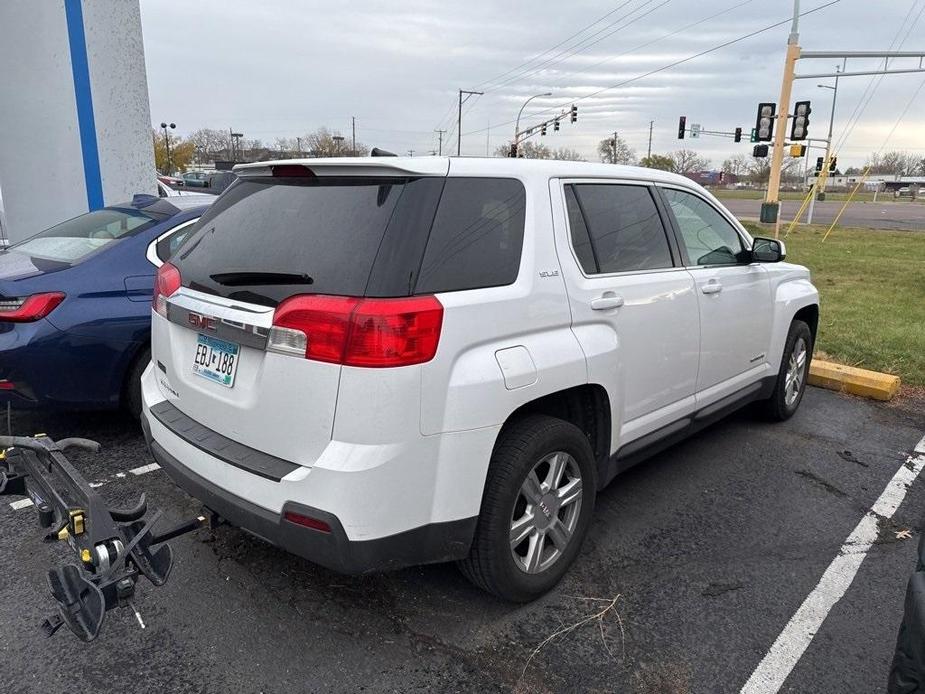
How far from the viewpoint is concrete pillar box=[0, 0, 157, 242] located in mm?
7789

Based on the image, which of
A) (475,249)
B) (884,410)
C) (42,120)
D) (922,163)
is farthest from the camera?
(922,163)

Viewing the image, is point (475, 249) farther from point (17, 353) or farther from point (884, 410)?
point (884, 410)

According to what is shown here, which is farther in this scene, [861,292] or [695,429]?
[861,292]

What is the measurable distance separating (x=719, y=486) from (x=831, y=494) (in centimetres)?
66

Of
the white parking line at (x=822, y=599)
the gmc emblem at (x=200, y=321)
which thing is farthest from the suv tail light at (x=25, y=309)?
the white parking line at (x=822, y=599)

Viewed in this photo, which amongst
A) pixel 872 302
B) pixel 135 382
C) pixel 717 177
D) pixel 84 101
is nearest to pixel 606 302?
pixel 135 382

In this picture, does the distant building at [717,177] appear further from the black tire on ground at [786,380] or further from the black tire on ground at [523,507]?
the black tire on ground at [523,507]

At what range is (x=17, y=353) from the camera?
3.92 meters

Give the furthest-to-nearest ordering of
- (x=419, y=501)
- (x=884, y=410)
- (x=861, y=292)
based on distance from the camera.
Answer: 1. (x=861, y=292)
2. (x=884, y=410)
3. (x=419, y=501)

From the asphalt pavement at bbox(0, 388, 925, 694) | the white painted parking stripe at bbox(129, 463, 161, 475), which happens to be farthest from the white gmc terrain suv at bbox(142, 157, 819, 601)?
the white painted parking stripe at bbox(129, 463, 161, 475)

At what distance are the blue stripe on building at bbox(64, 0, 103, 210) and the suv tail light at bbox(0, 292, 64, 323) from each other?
16.2 ft

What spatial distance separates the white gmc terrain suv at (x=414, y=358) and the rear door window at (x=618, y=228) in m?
0.02

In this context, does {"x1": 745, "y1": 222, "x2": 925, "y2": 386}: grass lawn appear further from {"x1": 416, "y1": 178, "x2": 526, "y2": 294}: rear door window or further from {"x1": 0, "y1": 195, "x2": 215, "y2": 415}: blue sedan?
{"x1": 0, "y1": 195, "x2": 215, "y2": 415}: blue sedan

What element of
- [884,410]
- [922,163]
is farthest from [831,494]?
[922,163]
